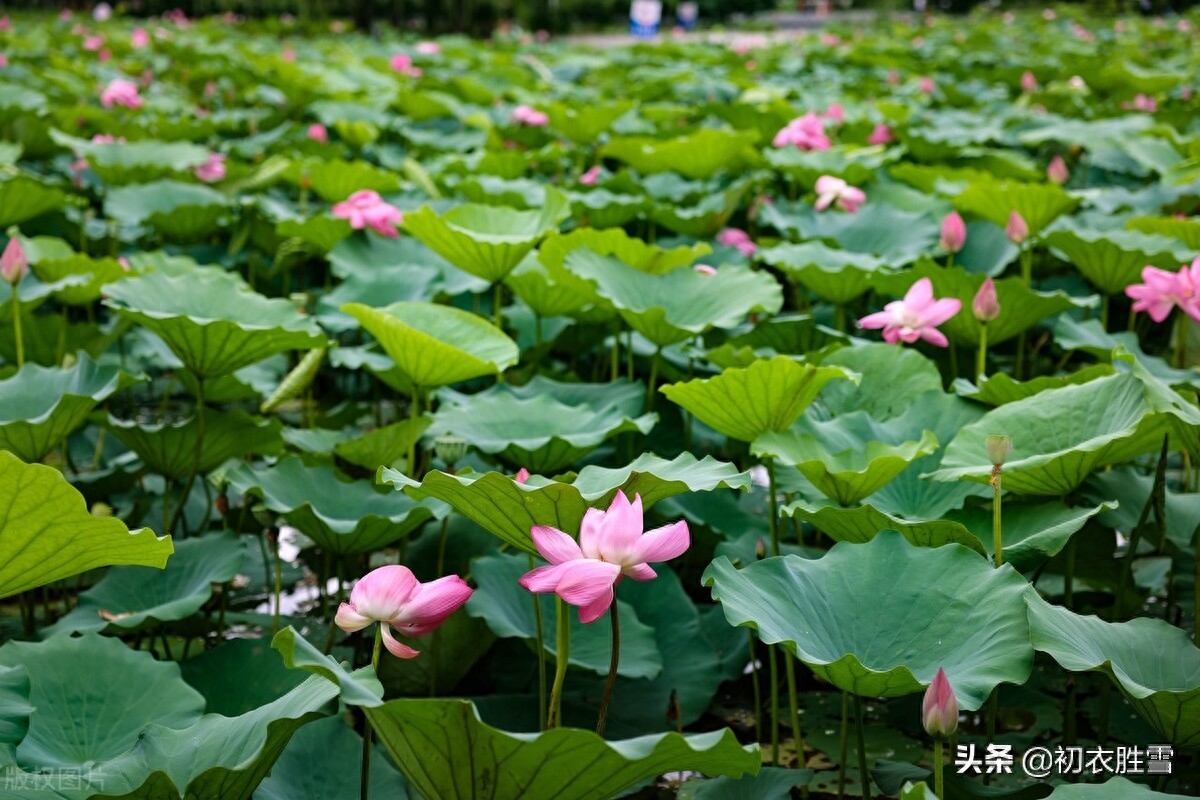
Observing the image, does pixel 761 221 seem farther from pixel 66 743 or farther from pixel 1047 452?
pixel 66 743

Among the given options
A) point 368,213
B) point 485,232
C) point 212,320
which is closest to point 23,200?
point 368,213

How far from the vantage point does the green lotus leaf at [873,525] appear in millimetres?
1376

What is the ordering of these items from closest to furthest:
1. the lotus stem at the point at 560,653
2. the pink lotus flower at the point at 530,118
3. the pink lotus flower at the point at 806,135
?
the lotus stem at the point at 560,653, the pink lotus flower at the point at 806,135, the pink lotus flower at the point at 530,118

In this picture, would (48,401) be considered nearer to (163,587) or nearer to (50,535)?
(163,587)

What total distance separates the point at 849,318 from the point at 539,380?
34.4 inches

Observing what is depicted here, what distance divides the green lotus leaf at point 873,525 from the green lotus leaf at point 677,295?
22.7 inches

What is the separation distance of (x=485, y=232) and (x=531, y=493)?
54.7 inches

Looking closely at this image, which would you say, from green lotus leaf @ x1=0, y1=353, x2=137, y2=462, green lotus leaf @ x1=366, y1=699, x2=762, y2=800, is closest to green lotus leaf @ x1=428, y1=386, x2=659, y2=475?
green lotus leaf @ x1=0, y1=353, x2=137, y2=462

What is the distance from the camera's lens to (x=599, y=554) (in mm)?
1095

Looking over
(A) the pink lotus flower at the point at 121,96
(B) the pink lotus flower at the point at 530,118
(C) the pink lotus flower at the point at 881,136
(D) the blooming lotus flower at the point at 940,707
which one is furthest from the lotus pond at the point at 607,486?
(A) the pink lotus flower at the point at 121,96

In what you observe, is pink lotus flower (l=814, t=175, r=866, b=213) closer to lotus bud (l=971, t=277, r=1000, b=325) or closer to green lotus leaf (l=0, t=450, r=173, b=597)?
lotus bud (l=971, t=277, r=1000, b=325)

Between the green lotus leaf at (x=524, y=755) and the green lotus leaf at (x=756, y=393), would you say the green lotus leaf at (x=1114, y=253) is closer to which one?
the green lotus leaf at (x=756, y=393)

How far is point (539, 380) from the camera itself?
6.79ft

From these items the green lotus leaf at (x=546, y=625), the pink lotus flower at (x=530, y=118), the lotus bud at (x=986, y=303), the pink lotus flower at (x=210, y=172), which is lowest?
the green lotus leaf at (x=546, y=625)
